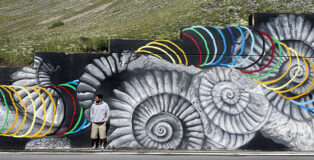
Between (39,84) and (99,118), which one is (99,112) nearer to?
(99,118)

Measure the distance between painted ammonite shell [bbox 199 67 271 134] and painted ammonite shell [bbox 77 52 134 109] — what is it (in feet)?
7.90

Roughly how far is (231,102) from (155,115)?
209 cm

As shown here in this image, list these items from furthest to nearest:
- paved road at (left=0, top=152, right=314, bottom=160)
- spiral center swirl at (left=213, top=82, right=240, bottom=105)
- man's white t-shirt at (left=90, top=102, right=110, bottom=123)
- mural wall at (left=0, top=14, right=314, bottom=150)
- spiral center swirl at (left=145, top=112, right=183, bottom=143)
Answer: spiral center swirl at (left=213, top=82, right=240, bottom=105), spiral center swirl at (left=145, top=112, right=183, bottom=143), mural wall at (left=0, top=14, right=314, bottom=150), man's white t-shirt at (left=90, top=102, right=110, bottom=123), paved road at (left=0, top=152, right=314, bottom=160)

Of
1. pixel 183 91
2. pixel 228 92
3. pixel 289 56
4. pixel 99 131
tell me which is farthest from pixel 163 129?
pixel 289 56

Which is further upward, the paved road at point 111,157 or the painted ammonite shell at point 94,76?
the painted ammonite shell at point 94,76

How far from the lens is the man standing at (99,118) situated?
793cm

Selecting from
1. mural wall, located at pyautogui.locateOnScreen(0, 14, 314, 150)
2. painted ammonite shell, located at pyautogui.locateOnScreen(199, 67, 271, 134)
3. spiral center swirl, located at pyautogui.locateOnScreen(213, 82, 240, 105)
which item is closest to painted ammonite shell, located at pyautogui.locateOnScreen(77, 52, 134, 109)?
mural wall, located at pyautogui.locateOnScreen(0, 14, 314, 150)

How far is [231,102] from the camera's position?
27.7 feet

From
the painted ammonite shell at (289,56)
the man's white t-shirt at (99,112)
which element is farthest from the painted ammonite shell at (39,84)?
the painted ammonite shell at (289,56)

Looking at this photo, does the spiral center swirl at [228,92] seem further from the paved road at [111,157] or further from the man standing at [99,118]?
the man standing at [99,118]

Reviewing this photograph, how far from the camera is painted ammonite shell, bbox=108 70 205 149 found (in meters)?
8.23

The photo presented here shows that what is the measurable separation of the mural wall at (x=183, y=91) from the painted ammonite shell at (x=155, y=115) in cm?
3

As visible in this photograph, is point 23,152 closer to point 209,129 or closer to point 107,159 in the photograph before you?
point 107,159

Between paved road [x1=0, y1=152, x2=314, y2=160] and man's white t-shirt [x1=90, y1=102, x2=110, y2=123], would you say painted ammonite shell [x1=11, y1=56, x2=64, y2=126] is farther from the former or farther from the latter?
paved road [x1=0, y1=152, x2=314, y2=160]
